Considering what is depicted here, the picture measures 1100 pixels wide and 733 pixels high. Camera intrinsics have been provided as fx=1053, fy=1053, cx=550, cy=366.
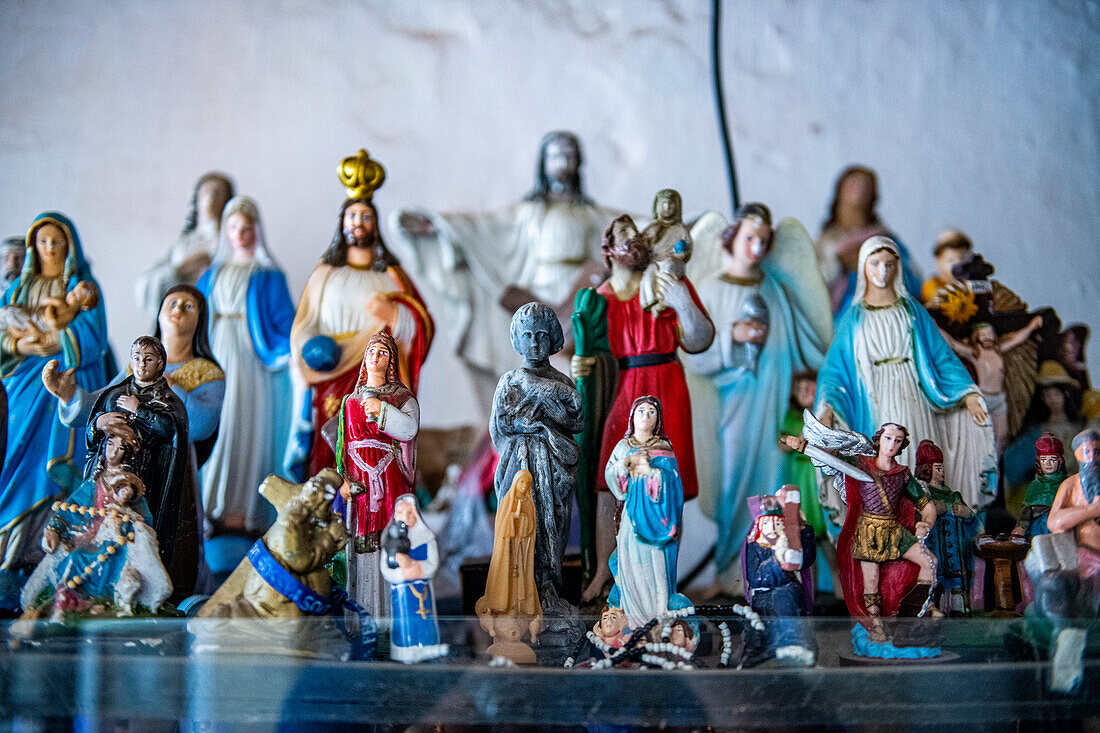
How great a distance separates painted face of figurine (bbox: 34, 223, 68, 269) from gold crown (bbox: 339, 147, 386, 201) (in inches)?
55.4

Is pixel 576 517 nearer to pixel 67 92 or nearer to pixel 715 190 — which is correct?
pixel 715 190

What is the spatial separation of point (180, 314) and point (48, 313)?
0.74 meters

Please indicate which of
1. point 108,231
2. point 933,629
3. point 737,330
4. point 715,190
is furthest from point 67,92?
point 933,629

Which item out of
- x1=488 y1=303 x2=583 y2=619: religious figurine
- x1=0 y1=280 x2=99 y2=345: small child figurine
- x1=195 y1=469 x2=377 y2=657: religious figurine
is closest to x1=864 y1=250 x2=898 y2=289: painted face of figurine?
x1=488 y1=303 x2=583 y2=619: religious figurine

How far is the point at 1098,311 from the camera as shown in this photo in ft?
24.3

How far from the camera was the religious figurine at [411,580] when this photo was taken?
11.8 feet

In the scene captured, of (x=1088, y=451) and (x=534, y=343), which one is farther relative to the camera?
(x=534, y=343)

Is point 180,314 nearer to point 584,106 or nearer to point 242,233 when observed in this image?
point 242,233

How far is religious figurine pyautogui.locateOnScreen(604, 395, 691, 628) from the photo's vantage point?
12.7 ft

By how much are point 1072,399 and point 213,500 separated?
4557 mm

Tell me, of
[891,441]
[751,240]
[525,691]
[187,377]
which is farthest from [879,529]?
[187,377]

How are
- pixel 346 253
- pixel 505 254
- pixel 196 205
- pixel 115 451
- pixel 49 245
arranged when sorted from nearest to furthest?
1. pixel 115 451
2. pixel 49 245
3. pixel 346 253
4. pixel 196 205
5. pixel 505 254

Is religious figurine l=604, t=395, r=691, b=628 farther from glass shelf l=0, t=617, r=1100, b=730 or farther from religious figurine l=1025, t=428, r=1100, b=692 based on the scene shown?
religious figurine l=1025, t=428, r=1100, b=692

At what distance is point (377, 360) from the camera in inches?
164
